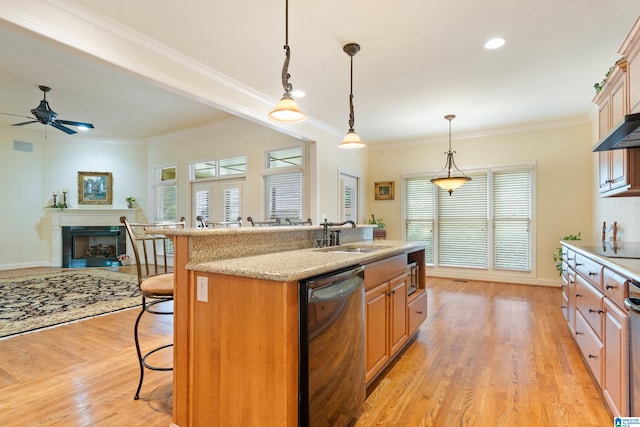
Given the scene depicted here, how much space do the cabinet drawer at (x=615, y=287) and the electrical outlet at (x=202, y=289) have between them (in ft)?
7.25

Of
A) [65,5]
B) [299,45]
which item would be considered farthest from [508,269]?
[65,5]

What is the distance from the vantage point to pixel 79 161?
25.7 feet

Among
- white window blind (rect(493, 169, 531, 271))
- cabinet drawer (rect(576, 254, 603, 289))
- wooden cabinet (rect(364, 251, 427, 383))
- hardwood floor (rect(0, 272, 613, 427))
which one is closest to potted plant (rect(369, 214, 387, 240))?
white window blind (rect(493, 169, 531, 271))

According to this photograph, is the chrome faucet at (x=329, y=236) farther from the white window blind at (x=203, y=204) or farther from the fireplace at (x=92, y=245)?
the fireplace at (x=92, y=245)

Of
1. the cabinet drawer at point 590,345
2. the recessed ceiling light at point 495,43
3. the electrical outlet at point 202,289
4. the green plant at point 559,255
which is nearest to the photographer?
the electrical outlet at point 202,289

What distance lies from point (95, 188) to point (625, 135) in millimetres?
9511

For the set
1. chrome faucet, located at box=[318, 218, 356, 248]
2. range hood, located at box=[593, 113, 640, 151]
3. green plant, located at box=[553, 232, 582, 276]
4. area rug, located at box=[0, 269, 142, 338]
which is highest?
range hood, located at box=[593, 113, 640, 151]

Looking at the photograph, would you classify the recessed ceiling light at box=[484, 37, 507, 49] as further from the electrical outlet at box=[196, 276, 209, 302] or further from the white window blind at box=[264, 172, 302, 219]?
the white window blind at box=[264, 172, 302, 219]

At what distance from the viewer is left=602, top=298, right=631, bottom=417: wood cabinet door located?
1702 millimetres

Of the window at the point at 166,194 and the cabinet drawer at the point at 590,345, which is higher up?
the window at the point at 166,194

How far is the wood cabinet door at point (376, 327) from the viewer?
217 centimetres

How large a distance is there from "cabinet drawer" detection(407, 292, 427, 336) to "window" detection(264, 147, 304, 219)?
120 inches

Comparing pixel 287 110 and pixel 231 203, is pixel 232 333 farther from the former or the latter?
pixel 231 203

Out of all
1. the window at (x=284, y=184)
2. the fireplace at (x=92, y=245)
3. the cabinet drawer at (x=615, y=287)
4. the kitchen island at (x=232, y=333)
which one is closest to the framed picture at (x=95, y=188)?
the fireplace at (x=92, y=245)
